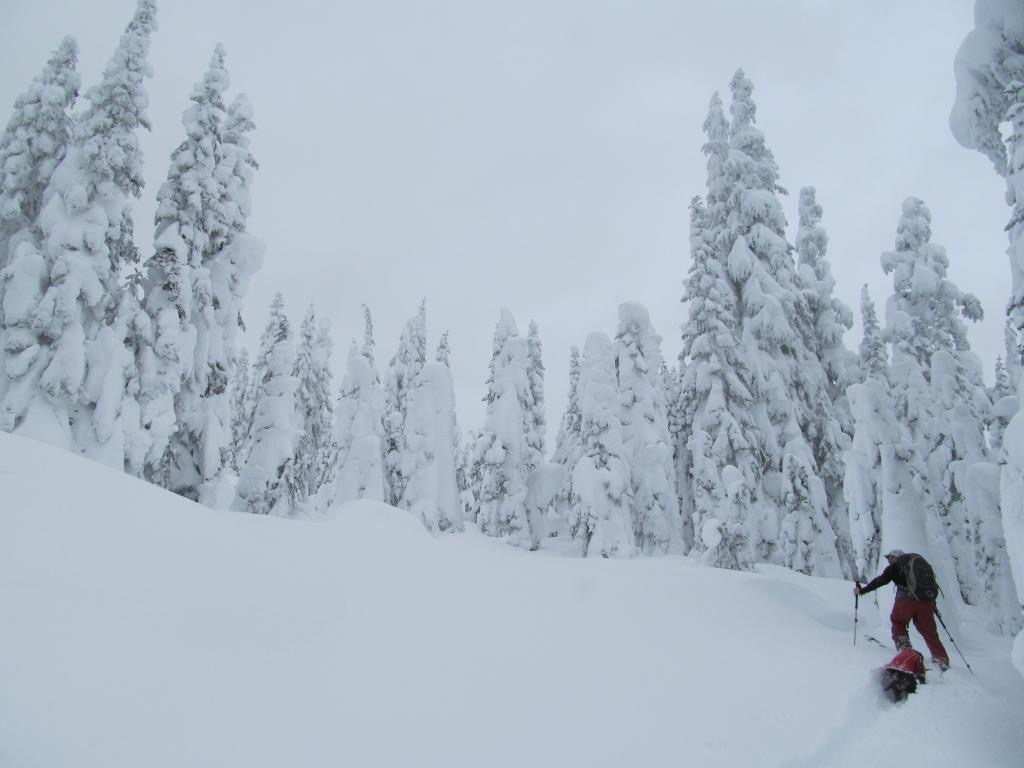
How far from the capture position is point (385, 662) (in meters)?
5.88

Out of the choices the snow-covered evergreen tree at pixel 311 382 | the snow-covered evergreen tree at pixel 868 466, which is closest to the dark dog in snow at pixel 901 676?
the snow-covered evergreen tree at pixel 868 466

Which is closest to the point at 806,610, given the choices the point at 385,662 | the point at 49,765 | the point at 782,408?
the point at 385,662

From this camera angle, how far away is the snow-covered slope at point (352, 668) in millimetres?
4074

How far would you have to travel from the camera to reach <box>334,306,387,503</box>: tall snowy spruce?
107 feet

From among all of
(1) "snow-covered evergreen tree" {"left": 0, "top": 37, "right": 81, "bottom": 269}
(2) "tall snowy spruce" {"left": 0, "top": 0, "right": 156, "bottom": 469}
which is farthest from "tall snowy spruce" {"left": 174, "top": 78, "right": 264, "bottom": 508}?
(1) "snow-covered evergreen tree" {"left": 0, "top": 37, "right": 81, "bottom": 269}

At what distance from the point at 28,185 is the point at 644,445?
74.7 ft

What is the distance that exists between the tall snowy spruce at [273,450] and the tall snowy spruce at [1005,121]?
19.2m

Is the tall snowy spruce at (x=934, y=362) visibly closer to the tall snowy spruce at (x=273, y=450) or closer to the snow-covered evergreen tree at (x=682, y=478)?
the snow-covered evergreen tree at (x=682, y=478)

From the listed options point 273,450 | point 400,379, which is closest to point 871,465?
point 273,450

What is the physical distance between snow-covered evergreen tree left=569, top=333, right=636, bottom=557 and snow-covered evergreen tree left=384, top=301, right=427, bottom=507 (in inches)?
571

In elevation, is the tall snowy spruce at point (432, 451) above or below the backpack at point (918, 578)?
above

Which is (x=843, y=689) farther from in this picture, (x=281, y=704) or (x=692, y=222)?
(x=692, y=222)

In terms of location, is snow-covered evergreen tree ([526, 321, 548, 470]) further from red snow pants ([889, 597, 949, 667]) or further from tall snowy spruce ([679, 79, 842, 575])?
red snow pants ([889, 597, 949, 667])

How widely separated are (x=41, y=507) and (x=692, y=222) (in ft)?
81.8
